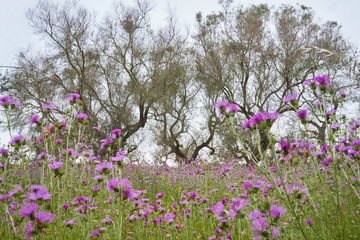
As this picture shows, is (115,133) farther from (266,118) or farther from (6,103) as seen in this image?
(266,118)

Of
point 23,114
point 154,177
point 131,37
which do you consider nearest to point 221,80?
point 131,37

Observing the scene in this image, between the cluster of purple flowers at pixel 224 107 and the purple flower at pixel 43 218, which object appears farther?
the cluster of purple flowers at pixel 224 107

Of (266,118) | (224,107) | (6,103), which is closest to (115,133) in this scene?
(6,103)

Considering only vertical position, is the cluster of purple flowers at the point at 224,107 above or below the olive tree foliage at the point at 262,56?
below

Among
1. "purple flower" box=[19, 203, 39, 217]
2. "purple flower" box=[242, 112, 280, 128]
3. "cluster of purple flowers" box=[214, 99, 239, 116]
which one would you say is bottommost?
"purple flower" box=[19, 203, 39, 217]

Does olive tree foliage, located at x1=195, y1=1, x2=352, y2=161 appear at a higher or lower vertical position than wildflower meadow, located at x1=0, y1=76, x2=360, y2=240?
higher

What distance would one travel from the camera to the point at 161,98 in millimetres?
12914

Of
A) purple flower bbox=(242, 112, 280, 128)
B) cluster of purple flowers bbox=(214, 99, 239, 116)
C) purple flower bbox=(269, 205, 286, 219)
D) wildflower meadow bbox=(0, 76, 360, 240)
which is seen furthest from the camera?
cluster of purple flowers bbox=(214, 99, 239, 116)

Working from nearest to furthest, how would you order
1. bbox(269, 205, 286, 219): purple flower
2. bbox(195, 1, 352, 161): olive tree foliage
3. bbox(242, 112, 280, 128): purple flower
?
bbox(269, 205, 286, 219): purple flower
bbox(242, 112, 280, 128): purple flower
bbox(195, 1, 352, 161): olive tree foliage

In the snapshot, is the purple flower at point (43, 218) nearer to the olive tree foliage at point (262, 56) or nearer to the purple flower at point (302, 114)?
the purple flower at point (302, 114)

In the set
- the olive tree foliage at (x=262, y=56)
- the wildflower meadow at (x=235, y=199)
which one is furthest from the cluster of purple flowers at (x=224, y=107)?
the olive tree foliage at (x=262, y=56)

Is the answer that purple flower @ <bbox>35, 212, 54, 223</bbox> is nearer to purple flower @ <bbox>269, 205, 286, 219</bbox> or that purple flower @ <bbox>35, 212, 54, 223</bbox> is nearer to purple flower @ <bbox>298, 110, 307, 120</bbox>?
purple flower @ <bbox>269, 205, 286, 219</bbox>

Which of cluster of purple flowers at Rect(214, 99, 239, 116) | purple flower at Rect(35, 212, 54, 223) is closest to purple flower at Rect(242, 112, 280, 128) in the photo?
cluster of purple flowers at Rect(214, 99, 239, 116)

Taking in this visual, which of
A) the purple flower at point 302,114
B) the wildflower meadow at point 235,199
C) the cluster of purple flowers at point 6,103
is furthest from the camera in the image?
the cluster of purple flowers at point 6,103
